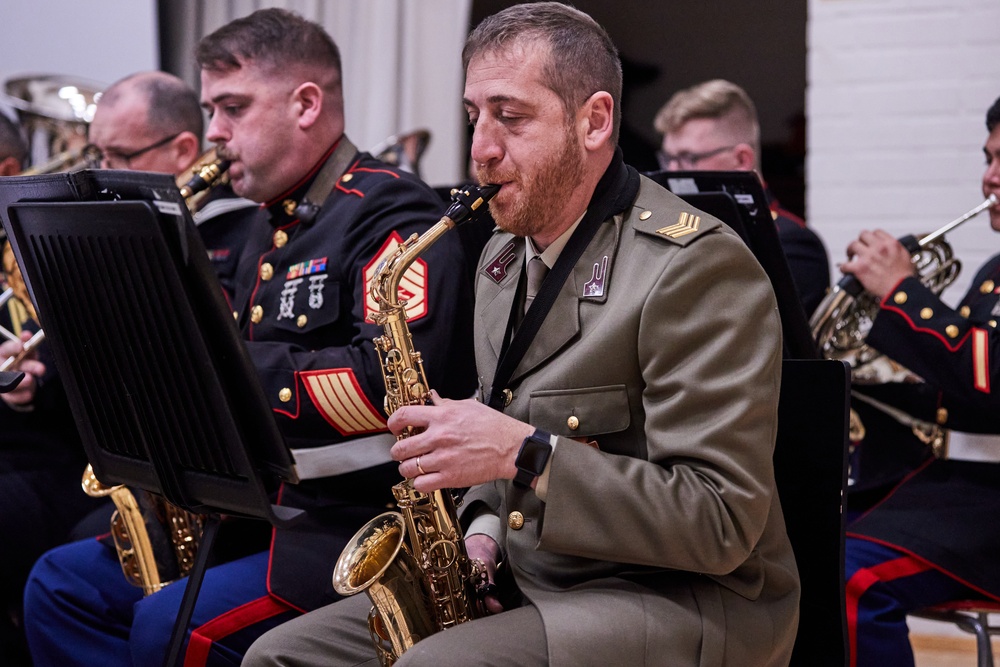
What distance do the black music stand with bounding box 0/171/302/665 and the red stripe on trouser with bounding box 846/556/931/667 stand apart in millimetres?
1212

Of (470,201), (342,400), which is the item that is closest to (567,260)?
(470,201)

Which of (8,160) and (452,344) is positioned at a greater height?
(8,160)

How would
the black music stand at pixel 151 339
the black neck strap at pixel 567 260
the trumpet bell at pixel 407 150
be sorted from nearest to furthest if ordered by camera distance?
the black music stand at pixel 151 339 < the black neck strap at pixel 567 260 < the trumpet bell at pixel 407 150

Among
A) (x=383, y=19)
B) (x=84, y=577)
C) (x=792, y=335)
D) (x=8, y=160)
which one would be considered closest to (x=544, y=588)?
(x=792, y=335)

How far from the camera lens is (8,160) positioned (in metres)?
3.63

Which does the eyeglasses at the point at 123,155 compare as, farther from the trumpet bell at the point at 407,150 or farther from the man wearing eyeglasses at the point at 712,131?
the man wearing eyeglasses at the point at 712,131

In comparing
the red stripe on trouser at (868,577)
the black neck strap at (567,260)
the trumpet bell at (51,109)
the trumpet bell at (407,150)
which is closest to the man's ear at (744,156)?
the trumpet bell at (407,150)

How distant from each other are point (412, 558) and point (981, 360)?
131cm

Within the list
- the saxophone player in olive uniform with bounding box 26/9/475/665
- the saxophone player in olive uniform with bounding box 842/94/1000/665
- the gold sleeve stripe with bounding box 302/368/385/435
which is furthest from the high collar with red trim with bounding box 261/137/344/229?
the saxophone player in olive uniform with bounding box 842/94/1000/665

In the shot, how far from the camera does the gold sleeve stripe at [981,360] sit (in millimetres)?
2277

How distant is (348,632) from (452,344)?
2.15 feet

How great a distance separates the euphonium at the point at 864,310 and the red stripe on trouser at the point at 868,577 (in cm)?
54

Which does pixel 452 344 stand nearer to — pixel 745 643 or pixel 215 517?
pixel 215 517

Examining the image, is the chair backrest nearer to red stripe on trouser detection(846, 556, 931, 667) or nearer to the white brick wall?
red stripe on trouser detection(846, 556, 931, 667)
